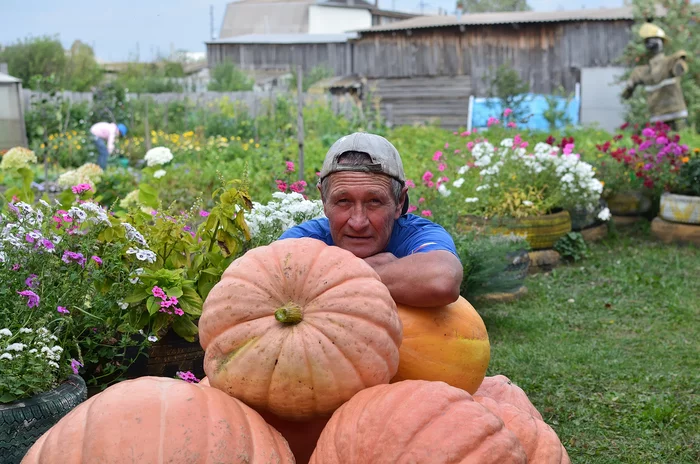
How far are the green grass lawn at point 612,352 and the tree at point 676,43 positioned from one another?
13.8 meters

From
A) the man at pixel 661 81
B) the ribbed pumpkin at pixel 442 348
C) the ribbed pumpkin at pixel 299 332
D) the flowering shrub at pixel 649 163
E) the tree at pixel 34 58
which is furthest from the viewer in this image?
the tree at pixel 34 58

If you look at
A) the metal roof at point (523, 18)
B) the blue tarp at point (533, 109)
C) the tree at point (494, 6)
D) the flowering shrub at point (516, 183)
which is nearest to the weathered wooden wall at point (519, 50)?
the metal roof at point (523, 18)

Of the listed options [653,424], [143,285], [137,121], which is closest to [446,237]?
[143,285]

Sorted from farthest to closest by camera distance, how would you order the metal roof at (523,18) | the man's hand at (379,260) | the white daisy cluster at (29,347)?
the metal roof at (523,18), the white daisy cluster at (29,347), the man's hand at (379,260)

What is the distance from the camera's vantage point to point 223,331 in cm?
198

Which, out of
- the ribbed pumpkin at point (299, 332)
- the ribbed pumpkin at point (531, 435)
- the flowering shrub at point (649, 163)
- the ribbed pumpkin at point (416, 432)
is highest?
the ribbed pumpkin at point (299, 332)

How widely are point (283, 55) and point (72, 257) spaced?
1421 inches

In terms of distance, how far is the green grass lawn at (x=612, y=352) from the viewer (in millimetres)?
3812

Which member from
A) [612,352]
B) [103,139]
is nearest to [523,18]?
[103,139]

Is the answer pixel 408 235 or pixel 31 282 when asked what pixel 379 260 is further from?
pixel 31 282

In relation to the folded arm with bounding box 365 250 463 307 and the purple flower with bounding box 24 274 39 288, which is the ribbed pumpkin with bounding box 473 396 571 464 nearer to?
the folded arm with bounding box 365 250 463 307

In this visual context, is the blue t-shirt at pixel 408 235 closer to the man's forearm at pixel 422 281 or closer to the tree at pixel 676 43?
the man's forearm at pixel 422 281

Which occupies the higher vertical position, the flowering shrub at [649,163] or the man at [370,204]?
the man at [370,204]

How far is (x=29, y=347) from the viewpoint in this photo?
2645 mm
